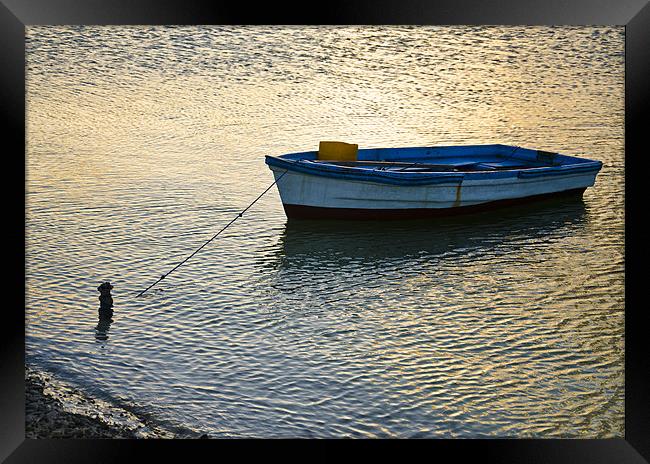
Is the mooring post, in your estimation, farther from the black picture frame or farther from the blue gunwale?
the blue gunwale

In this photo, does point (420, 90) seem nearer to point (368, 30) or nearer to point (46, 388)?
point (368, 30)

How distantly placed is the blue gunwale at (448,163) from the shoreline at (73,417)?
5.28 meters

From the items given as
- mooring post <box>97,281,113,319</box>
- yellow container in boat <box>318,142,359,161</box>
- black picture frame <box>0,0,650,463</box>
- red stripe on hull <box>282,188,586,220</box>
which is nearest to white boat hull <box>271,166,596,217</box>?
red stripe on hull <box>282,188,586,220</box>

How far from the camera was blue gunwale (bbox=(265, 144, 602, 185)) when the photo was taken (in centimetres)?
1302

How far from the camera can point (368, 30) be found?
2206cm

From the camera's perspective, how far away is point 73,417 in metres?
7.85

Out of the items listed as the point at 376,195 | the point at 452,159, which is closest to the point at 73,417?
the point at 376,195

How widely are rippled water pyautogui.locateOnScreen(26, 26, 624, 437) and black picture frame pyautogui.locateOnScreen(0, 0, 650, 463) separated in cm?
92

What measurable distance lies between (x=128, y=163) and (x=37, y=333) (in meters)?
6.23
